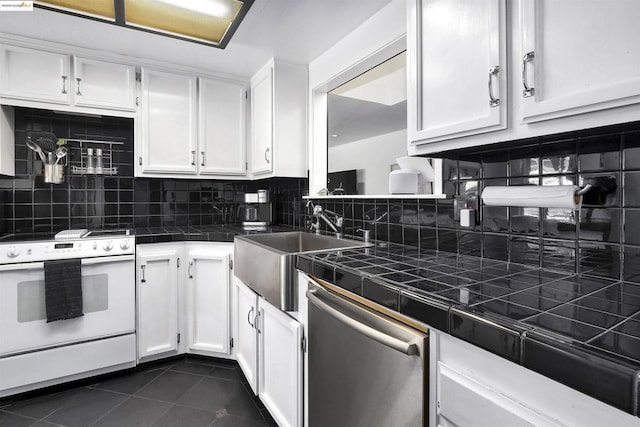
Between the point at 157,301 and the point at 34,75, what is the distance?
168 centimetres

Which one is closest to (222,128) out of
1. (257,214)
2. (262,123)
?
(262,123)

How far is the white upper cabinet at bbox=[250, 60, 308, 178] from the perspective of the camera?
240 centimetres

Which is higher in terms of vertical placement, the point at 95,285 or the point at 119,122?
the point at 119,122

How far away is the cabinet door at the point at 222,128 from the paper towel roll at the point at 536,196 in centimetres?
211

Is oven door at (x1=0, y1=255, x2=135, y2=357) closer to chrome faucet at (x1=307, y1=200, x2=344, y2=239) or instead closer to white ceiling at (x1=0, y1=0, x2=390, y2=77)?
chrome faucet at (x1=307, y1=200, x2=344, y2=239)

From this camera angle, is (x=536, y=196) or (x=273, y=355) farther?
(x=273, y=355)

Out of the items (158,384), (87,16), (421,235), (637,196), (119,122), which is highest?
(87,16)

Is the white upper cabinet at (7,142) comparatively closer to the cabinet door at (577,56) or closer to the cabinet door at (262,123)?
the cabinet door at (262,123)

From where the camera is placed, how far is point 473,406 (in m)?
0.67

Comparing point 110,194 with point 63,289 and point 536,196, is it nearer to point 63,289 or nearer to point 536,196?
point 63,289

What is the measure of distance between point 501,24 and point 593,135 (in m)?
0.44

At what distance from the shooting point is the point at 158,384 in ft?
6.66

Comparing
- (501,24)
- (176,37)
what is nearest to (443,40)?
(501,24)

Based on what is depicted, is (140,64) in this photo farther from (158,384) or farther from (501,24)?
(501,24)
